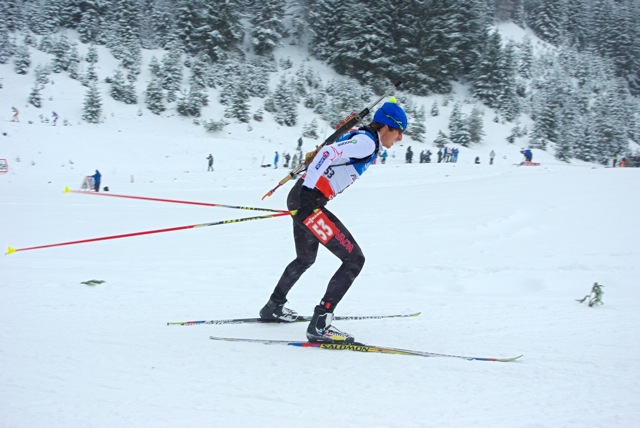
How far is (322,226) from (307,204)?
23 cm

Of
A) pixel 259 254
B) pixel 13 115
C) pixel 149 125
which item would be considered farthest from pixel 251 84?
pixel 259 254

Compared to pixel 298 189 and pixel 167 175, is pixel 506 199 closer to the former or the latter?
pixel 298 189

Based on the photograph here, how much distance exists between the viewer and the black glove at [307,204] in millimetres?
3795

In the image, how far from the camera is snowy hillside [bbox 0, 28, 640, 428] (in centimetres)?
269

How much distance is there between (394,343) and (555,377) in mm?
1294

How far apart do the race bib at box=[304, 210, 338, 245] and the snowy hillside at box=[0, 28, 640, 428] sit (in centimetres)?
97

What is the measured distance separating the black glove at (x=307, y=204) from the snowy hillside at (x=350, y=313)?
3.76ft

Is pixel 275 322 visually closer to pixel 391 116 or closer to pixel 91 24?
pixel 391 116

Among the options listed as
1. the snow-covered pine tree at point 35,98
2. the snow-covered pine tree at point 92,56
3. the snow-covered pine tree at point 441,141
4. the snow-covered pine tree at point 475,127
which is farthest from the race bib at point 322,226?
the snow-covered pine tree at point 92,56

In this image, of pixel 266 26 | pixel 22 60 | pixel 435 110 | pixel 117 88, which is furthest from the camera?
pixel 266 26

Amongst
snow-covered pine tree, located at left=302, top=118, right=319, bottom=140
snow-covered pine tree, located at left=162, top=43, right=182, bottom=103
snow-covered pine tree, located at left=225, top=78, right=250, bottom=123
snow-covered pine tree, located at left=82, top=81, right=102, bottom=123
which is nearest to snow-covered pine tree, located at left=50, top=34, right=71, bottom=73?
snow-covered pine tree, located at left=82, top=81, right=102, bottom=123

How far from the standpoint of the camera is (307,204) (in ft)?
12.5

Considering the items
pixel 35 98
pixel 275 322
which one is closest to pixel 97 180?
pixel 35 98

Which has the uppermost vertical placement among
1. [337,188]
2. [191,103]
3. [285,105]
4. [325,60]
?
[325,60]
